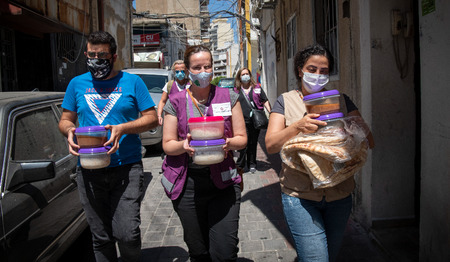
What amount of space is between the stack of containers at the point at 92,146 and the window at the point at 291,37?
6.42 metres

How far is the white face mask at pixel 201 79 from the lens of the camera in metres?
2.53

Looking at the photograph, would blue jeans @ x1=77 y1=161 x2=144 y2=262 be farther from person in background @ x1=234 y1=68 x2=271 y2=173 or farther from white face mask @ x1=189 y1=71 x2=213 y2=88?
person in background @ x1=234 y1=68 x2=271 y2=173

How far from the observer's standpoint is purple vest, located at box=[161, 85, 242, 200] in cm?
254

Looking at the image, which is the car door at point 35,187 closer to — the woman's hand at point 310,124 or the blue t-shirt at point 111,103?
the blue t-shirt at point 111,103

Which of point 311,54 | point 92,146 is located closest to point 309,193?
point 311,54

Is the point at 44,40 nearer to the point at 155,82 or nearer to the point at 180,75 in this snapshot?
the point at 155,82

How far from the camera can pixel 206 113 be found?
2576mm

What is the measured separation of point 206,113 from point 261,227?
2.36 m

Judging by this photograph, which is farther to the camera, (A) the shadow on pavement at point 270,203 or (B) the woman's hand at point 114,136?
(A) the shadow on pavement at point 270,203

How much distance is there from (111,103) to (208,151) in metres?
0.99

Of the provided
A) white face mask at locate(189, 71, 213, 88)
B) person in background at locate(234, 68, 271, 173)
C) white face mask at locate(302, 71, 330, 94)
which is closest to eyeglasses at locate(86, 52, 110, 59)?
white face mask at locate(189, 71, 213, 88)

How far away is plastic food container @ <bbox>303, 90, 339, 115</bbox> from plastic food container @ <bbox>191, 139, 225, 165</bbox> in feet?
1.98

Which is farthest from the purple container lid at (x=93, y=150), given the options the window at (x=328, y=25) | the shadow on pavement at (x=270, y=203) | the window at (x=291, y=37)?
the window at (x=291, y=37)

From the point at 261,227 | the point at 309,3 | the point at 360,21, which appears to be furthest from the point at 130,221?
the point at 309,3
